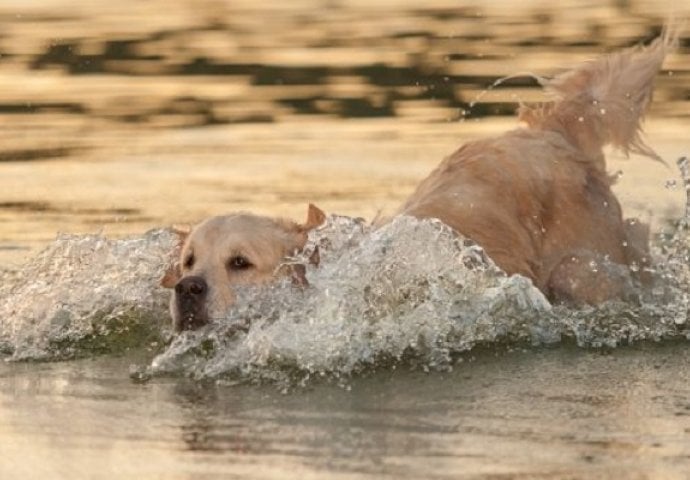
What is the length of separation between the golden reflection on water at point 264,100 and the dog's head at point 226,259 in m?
2.08

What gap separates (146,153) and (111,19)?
6.96 meters

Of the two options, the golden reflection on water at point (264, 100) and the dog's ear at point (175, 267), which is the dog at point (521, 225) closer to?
the dog's ear at point (175, 267)

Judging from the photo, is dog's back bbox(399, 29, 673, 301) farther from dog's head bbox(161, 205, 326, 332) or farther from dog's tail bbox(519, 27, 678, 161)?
dog's head bbox(161, 205, 326, 332)

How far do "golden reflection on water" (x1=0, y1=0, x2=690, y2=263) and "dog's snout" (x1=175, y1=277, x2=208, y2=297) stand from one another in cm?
229

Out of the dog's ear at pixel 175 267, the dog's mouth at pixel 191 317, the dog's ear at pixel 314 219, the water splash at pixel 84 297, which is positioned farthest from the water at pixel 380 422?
the dog's ear at pixel 314 219

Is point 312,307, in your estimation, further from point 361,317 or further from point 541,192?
point 541,192

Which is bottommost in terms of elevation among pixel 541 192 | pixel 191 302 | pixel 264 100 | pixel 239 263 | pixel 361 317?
pixel 264 100

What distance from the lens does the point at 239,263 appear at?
8891 mm

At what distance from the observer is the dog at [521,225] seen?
888 cm

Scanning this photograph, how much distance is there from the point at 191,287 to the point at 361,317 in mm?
791

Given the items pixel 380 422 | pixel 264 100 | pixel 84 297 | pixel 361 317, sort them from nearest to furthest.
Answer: pixel 380 422, pixel 361 317, pixel 84 297, pixel 264 100

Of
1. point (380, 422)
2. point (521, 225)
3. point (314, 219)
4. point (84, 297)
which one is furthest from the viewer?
point (84, 297)

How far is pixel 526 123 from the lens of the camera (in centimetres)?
1002

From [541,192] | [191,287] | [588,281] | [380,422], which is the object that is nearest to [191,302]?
[191,287]
